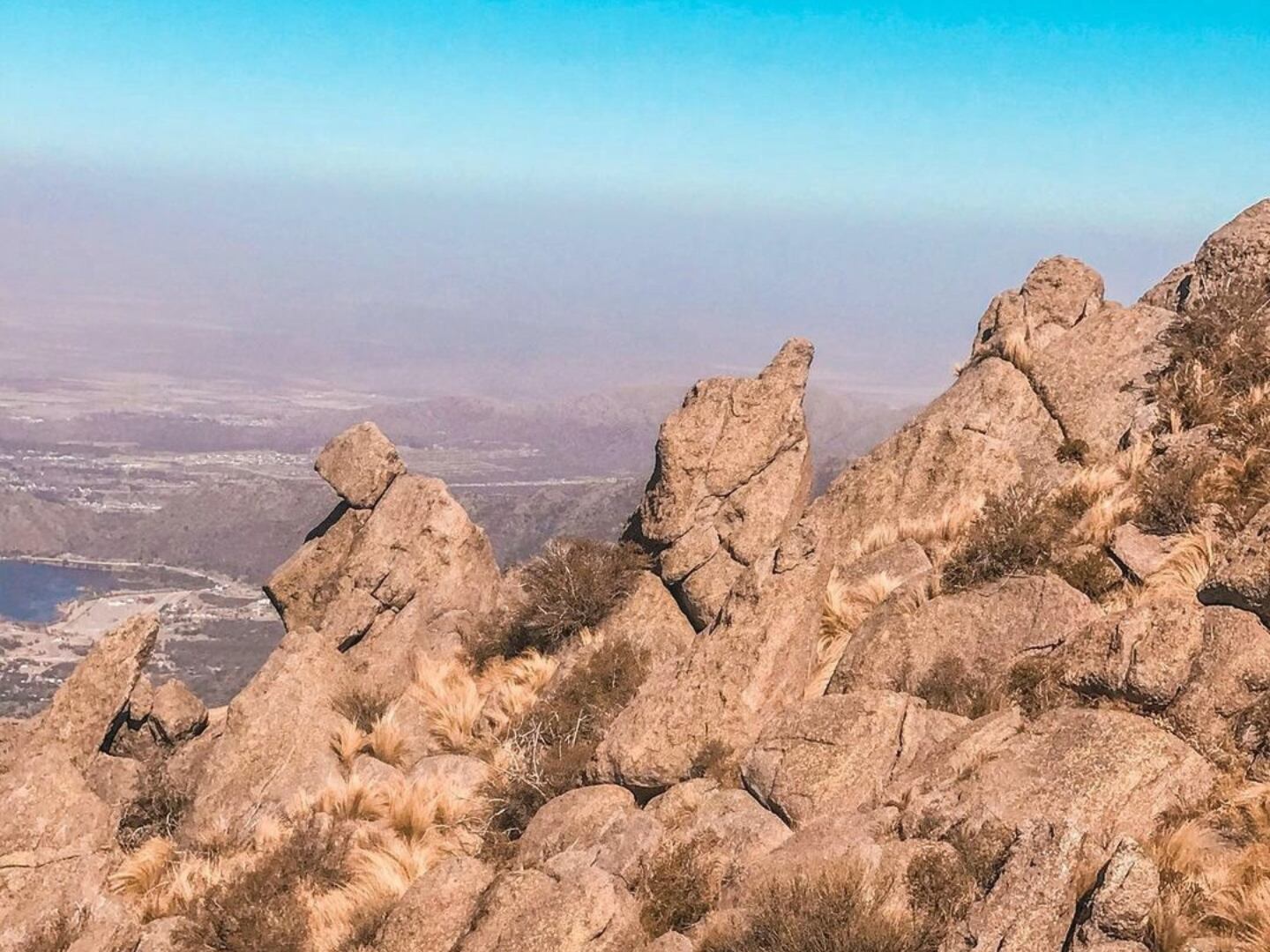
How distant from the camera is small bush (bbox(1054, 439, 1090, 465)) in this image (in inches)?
806

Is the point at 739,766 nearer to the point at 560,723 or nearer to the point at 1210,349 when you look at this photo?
the point at 560,723

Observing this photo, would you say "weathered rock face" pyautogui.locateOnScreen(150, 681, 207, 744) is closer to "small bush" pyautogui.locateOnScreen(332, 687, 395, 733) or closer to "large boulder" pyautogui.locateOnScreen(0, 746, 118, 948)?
"large boulder" pyautogui.locateOnScreen(0, 746, 118, 948)

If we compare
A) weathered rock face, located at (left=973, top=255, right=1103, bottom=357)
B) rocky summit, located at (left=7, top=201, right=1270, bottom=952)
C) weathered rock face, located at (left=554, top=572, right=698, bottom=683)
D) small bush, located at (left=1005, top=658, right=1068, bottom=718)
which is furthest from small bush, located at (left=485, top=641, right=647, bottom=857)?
weathered rock face, located at (left=973, top=255, right=1103, bottom=357)

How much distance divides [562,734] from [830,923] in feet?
26.9

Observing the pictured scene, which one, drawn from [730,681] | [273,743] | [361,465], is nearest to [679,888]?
[730,681]

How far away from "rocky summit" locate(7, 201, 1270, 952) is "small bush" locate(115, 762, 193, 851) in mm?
69

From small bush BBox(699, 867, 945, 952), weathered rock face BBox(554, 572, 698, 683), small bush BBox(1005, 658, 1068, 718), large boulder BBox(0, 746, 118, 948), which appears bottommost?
large boulder BBox(0, 746, 118, 948)

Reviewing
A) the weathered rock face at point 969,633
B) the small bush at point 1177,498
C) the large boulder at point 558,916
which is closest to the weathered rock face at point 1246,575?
the weathered rock face at point 969,633

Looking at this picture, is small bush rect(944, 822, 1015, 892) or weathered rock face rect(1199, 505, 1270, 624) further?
weathered rock face rect(1199, 505, 1270, 624)

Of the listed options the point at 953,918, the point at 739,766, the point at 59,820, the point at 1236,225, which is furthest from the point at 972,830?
the point at 1236,225

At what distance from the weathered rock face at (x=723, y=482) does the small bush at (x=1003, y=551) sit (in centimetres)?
479

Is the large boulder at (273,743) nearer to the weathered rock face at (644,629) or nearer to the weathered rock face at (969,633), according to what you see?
the weathered rock face at (644,629)

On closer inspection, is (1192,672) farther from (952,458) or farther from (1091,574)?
(952,458)

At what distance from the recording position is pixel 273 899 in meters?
13.0
